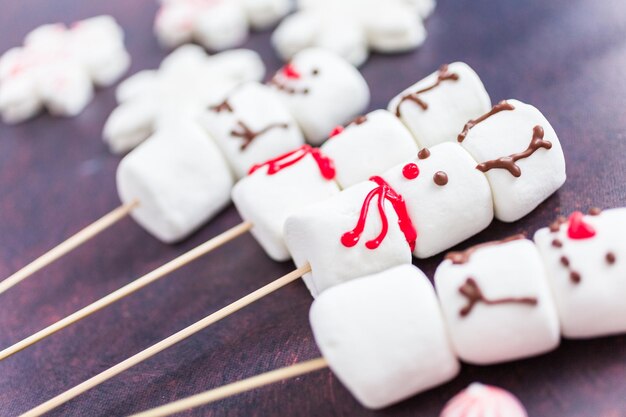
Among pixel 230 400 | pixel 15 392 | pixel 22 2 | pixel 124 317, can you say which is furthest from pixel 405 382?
pixel 22 2

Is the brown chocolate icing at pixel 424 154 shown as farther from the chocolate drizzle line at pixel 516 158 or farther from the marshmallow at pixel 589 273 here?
the marshmallow at pixel 589 273

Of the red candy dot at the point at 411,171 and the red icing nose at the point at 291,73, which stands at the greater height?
the red icing nose at the point at 291,73

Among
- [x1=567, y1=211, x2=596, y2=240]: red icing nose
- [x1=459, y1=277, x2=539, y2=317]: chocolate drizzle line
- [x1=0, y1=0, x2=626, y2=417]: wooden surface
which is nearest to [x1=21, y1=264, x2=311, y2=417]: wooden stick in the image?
[x1=0, y1=0, x2=626, y2=417]: wooden surface

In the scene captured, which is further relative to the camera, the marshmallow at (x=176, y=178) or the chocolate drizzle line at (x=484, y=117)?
the marshmallow at (x=176, y=178)

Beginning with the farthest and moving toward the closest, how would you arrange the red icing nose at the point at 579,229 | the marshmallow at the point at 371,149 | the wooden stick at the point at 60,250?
the wooden stick at the point at 60,250, the marshmallow at the point at 371,149, the red icing nose at the point at 579,229

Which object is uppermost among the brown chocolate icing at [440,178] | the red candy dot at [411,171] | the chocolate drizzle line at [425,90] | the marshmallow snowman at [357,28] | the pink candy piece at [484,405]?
the marshmallow snowman at [357,28]

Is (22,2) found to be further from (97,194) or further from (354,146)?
(354,146)

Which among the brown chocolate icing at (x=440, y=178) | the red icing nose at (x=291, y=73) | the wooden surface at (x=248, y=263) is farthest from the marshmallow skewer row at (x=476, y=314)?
the red icing nose at (x=291, y=73)
